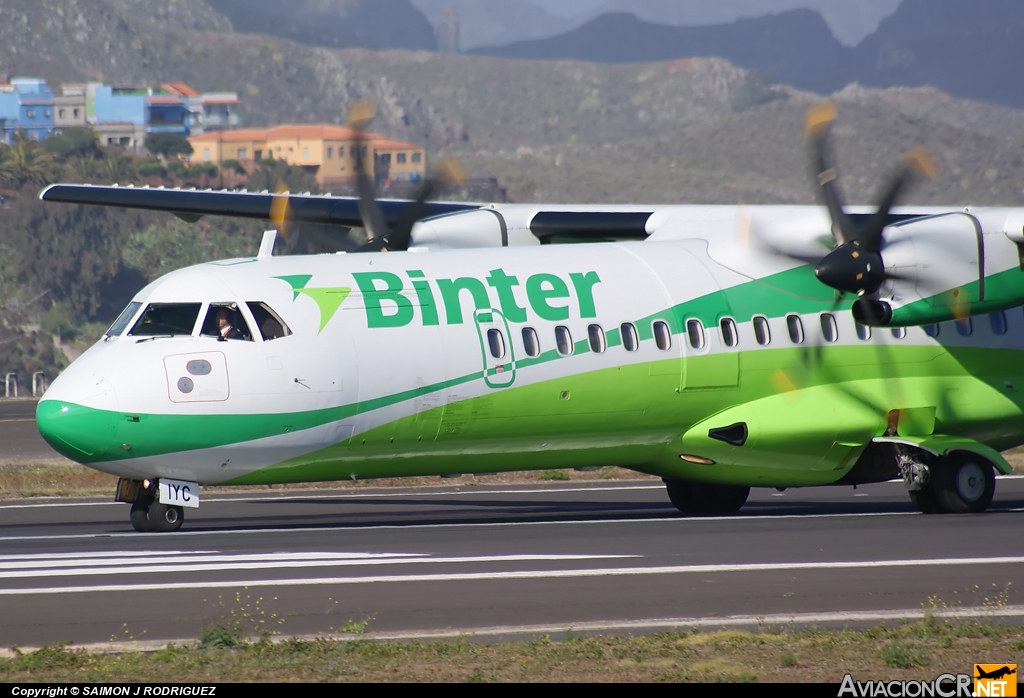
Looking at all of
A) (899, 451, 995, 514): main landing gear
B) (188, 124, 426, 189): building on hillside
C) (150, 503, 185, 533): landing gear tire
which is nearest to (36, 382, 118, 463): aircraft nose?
(150, 503, 185, 533): landing gear tire

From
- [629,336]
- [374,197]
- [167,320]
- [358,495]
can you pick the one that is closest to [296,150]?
Answer: [358,495]

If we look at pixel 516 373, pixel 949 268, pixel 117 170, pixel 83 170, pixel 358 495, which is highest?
pixel 117 170

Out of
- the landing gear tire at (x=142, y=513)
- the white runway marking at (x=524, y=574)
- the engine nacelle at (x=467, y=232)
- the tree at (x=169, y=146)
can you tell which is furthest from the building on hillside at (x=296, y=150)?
the white runway marking at (x=524, y=574)

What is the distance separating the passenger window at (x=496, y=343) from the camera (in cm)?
1780

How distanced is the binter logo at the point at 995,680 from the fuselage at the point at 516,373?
849cm

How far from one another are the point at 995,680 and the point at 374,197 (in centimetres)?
1299

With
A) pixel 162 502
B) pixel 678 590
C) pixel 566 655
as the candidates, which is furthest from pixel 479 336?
pixel 566 655

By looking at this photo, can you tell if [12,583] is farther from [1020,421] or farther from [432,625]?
[1020,421]

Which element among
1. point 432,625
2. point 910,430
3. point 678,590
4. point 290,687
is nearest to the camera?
point 290,687

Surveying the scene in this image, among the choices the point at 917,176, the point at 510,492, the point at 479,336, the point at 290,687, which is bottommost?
the point at 510,492

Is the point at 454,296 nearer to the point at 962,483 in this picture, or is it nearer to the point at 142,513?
the point at 142,513

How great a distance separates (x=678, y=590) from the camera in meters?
→ 13.3

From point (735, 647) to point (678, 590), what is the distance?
2519 mm

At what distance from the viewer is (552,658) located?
10.3m
